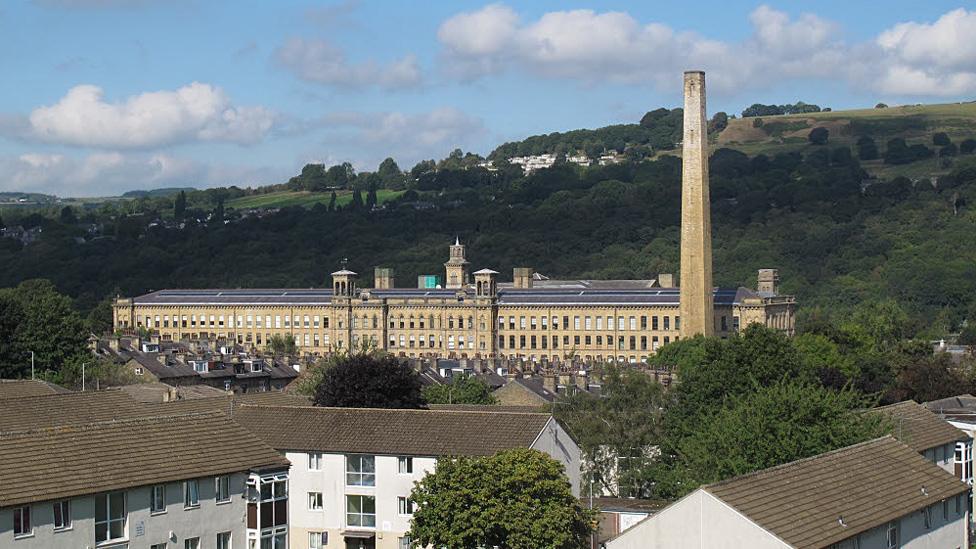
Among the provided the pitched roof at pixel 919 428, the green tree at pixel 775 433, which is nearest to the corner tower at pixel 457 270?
the pitched roof at pixel 919 428

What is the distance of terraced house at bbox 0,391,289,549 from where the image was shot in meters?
38.2

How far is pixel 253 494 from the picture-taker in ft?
143

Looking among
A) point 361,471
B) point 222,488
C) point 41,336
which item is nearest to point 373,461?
point 361,471

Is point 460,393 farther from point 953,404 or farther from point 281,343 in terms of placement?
point 281,343

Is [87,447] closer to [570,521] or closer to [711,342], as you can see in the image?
[570,521]

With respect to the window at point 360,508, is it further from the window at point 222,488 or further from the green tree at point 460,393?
the green tree at point 460,393

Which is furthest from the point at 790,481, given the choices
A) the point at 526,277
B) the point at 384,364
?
the point at 526,277

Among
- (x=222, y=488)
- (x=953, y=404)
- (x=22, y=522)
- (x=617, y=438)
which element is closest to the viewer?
(x=22, y=522)

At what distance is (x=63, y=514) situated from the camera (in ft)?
127

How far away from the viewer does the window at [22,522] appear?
37.4 meters

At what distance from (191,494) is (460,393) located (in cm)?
4565

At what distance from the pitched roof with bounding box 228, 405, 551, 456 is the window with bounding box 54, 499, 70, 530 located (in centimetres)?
1502

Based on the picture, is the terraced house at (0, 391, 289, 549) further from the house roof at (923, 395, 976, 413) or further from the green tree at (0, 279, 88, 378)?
the green tree at (0, 279, 88, 378)

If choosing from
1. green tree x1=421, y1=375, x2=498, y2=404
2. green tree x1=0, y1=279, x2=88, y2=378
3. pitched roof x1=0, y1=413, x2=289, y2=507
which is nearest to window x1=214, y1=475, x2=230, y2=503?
pitched roof x1=0, y1=413, x2=289, y2=507
